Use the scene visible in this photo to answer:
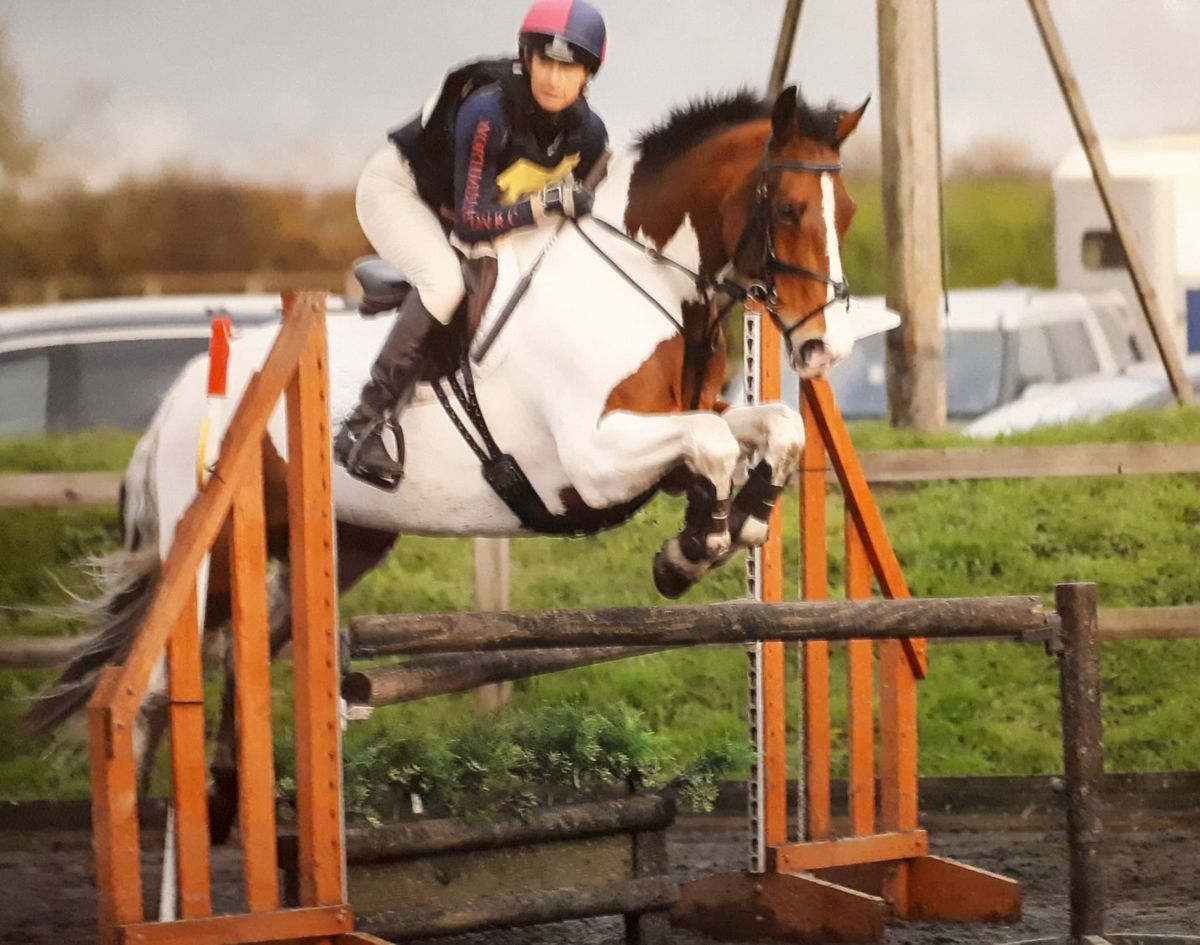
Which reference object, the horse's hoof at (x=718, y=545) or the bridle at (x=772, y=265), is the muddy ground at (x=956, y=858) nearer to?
the horse's hoof at (x=718, y=545)

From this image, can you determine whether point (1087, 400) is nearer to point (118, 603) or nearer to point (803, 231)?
point (803, 231)

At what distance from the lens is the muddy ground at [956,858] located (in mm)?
2787

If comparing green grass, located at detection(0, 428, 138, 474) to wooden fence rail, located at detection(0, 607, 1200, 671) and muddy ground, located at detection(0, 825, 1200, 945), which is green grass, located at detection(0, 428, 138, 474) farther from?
wooden fence rail, located at detection(0, 607, 1200, 671)

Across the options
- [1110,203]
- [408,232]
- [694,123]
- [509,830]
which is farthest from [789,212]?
[1110,203]

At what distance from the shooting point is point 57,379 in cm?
394

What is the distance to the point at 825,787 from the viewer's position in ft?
9.43

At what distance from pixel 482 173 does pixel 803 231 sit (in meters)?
0.50

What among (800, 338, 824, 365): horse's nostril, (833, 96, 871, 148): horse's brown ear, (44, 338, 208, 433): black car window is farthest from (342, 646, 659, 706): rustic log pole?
(44, 338, 208, 433): black car window

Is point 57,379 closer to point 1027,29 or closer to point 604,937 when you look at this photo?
point 604,937

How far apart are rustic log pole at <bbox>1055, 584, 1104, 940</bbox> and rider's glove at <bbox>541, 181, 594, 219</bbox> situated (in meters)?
0.91

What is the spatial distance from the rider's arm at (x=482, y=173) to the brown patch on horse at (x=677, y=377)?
285mm

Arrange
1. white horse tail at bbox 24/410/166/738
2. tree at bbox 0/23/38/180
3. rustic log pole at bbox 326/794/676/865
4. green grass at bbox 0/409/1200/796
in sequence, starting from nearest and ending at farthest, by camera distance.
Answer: rustic log pole at bbox 326/794/676/865, white horse tail at bbox 24/410/166/738, tree at bbox 0/23/38/180, green grass at bbox 0/409/1200/796

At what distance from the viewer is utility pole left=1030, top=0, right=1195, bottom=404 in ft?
13.3

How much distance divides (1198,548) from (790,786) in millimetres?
1257
